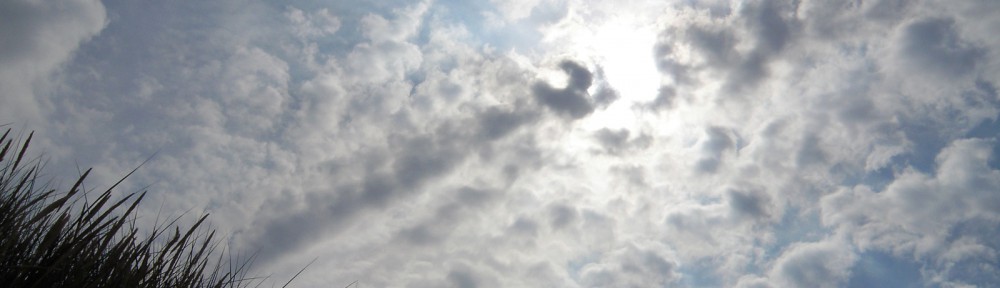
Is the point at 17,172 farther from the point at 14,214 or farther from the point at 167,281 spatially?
the point at 167,281

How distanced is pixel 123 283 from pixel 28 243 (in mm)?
534

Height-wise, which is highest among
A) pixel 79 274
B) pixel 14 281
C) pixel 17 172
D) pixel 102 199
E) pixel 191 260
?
pixel 17 172

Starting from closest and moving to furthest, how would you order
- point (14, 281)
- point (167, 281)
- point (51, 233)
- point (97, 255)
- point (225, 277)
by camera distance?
1. point (14, 281)
2. point (51, 233)
3. point (97, 255)
4. point (167, 281)
5. point (225, 277)

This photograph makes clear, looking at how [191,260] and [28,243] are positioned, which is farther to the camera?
[191,260]

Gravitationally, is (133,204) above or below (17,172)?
below

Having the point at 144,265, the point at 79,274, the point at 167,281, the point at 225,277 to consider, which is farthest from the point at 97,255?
the point at 225,277

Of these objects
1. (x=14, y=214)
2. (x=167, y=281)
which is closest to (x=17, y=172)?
(x=14, y=214)

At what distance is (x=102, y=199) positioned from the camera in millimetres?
3055

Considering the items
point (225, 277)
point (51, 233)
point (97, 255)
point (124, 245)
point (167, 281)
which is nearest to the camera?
point (51, 233)

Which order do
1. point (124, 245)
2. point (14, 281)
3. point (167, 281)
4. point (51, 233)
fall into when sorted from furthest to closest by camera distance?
point (167, 281) < point (124, 245) < point (51, 233) < point (14, 281)

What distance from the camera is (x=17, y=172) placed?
414 centimetres

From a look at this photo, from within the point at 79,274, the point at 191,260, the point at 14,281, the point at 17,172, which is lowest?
the point at 14,281

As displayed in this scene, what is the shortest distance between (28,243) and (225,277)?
1473mm

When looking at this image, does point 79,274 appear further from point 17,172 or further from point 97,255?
point 17,172
